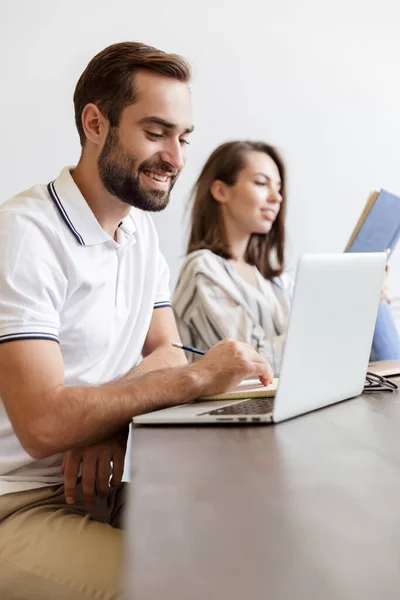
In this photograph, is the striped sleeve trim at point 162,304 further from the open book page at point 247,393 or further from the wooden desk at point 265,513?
the wooden desk at point 265,513

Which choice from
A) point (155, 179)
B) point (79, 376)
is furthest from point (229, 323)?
point (79, 376)

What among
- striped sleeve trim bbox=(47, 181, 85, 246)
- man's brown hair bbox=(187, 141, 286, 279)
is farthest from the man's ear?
man's brown hair bbox=(187, 141, 286, 279)

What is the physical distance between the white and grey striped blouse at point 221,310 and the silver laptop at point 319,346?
43.8 inches

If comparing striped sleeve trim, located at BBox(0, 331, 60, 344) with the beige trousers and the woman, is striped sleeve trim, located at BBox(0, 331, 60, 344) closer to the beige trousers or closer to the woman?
the beige trousers

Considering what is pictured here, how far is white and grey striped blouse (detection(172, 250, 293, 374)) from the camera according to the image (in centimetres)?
236

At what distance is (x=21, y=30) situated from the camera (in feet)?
9.33

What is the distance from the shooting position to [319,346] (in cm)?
109

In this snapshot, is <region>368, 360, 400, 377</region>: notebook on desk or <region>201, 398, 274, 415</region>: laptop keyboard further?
<region>368, 360, 400, 377</region>: notebook on desk

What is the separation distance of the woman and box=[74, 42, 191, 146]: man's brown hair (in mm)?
950

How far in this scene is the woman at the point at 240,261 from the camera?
237 centimetres

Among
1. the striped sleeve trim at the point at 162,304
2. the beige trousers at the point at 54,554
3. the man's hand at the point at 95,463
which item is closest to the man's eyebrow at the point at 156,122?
the striped sleeve trim at the point at 162,304

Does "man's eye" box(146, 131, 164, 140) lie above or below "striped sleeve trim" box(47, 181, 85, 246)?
above

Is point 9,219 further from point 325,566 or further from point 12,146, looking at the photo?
point 12,146

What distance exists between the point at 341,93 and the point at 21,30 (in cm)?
127
